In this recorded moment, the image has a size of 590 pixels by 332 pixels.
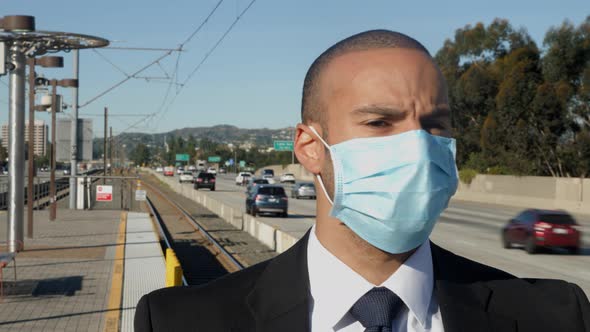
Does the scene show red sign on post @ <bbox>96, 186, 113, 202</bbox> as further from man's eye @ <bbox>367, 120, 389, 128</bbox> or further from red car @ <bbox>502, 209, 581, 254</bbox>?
man's eye @ <bbox>367, 120, 389, 128</bbox>

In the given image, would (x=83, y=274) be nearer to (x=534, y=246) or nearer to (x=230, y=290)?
(x=534, y=246)

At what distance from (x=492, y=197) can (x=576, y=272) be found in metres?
39.3

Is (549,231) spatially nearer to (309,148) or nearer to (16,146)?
(16,146)

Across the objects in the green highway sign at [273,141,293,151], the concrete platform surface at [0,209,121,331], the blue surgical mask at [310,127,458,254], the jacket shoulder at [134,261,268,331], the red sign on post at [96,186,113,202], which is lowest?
the concrete platform surface at [0,209,121,331]

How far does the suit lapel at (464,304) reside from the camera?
231cm

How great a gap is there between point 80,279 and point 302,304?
1553 centimetres

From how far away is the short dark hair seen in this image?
8.08 feet

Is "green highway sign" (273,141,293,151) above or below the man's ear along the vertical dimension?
above

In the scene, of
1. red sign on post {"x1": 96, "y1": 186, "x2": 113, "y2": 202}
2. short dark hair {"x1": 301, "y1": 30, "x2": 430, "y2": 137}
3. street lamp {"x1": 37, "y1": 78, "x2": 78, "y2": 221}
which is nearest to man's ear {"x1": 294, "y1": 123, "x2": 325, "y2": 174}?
short dark hair {"x1": 301, "y1": 30, "x2": 430, "y2": 137}

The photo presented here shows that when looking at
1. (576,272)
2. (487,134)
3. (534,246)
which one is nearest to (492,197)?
(487,134)

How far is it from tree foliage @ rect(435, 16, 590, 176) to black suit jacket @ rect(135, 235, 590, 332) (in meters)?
51.3

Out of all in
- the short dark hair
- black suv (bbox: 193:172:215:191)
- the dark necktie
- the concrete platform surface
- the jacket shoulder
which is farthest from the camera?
black suv (bbox: 193:172:215:191)

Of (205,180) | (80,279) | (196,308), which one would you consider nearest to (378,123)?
(196,308)

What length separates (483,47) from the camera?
66.2 meters
